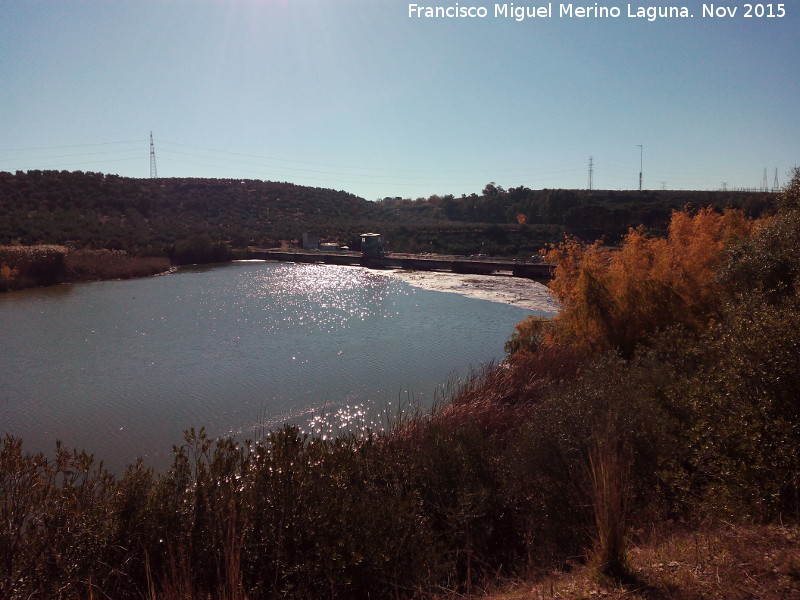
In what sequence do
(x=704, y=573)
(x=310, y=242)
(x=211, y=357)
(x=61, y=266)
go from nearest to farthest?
1. (x=704, y=573)
2. (x=211, y=357)
3. (x=61, y=266)
4. (x=310, y=242)

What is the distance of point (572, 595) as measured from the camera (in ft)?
16.1

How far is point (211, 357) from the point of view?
67.8 ft

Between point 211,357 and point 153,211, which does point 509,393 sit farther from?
point 153,211

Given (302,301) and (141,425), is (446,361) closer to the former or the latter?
(141,425)

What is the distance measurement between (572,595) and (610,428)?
7.16ft

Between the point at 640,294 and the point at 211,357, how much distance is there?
553 inches

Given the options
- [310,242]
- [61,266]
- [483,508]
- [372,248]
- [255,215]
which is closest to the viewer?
[483,508]

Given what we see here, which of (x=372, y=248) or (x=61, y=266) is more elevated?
(x=372, y=248)

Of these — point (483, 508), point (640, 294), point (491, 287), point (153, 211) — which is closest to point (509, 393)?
point (640, 294)

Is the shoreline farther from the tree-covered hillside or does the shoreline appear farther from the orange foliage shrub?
the tree-covered hillside

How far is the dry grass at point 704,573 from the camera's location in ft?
15.1

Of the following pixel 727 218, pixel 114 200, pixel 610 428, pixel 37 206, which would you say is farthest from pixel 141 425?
pixel 114 200

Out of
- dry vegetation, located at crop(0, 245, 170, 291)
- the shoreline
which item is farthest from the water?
dry vegetation, located at crop(0, 245, 170, 291)

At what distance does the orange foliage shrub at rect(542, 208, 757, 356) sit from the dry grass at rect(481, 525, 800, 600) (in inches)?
425
